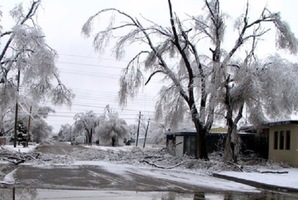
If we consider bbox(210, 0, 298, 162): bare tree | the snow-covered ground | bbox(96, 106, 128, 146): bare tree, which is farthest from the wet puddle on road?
bbox(96, 106, 128, 146): bare tree

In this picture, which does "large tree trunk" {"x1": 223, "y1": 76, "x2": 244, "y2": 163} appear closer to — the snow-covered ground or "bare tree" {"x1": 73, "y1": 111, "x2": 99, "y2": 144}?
the snow-covered ground

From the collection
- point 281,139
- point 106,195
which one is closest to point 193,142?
point 281,139

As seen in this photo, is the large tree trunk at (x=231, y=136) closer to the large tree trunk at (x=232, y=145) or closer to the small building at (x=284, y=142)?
the large tree trunk at (x=232, y=145)

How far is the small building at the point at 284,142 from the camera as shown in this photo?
3048 centimetres

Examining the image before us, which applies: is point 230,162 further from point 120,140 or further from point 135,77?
point 120,140

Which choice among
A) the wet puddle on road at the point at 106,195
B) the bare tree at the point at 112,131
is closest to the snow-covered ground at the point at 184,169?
the wet puddle on road at the point at 106,195

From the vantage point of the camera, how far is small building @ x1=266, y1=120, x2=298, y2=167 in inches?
1200

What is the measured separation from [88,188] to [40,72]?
34.8 feet

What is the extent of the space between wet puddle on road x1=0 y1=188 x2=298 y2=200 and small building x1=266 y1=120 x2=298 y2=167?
15833mm

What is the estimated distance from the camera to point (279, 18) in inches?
1201

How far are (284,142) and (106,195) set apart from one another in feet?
74.1

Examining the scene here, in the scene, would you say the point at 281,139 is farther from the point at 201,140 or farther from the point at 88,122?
the point at 88,122

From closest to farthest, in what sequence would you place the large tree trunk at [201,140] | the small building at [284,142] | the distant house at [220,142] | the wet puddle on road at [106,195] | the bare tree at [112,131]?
the wet puddle on road at [106,195] → the small building at [284,142] → the large tree trunk at [201,140] → the distant house at [220,142] → the bare tree at [112,131]

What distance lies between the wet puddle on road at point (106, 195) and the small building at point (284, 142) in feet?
51.9
